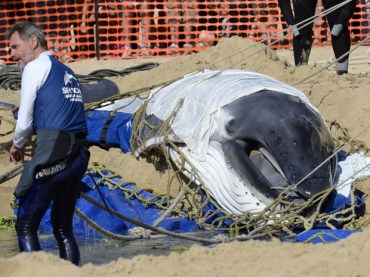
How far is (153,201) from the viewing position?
26.5ft

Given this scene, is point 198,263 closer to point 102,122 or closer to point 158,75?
point 102,122

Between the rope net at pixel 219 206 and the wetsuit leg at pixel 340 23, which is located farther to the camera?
the wetsuit leg at pixel 340 23

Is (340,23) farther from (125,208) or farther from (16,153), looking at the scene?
(16,153)

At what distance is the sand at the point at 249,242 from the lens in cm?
454

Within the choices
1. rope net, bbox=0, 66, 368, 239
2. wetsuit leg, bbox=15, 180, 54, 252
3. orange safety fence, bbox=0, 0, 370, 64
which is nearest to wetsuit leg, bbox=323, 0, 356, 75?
rope net, bbox=0, 66, 368, 239

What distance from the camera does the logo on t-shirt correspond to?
5.55 m

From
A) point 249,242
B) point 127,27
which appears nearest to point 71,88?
point 249,242

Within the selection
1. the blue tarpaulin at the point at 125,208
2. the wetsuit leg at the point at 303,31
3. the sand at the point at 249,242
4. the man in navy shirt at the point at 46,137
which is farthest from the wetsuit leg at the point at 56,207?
the wetsuit leg at the point at 303,31

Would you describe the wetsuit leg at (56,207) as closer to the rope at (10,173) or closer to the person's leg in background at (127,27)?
the rope at (10,173)

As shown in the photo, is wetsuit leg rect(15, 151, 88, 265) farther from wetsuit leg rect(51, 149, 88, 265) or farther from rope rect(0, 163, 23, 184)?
rope rect(0, 163, 23, 184)

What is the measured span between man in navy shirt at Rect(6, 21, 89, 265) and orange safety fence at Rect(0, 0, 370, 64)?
8.87 meters

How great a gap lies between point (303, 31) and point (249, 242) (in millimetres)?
6071

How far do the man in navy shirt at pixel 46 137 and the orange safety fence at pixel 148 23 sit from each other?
29.1 ft

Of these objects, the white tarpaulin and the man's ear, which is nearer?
the man's ear
